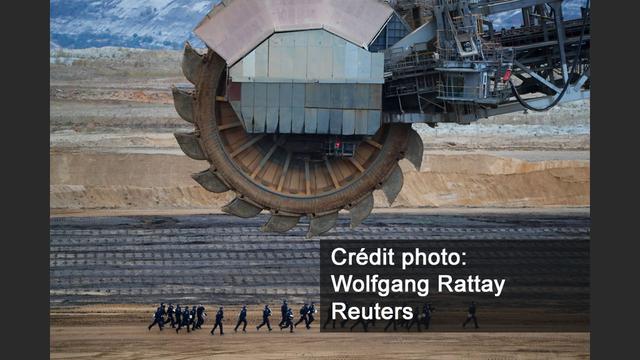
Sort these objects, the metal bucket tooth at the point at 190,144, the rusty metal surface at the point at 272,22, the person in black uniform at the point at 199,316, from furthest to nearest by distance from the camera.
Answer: the person in black uniform at the point at 199,316 < the metal bucket tooth at the point at 190,144 < the rusty metal surface at the point at 272,22

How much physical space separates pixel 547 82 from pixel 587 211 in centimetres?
2800

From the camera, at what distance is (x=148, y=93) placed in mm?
88500

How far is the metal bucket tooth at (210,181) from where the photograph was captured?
48.8 metres

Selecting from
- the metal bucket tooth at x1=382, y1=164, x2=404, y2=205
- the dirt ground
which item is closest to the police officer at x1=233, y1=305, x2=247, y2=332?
the dirt ground

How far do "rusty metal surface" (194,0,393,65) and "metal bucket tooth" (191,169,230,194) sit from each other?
142 inches

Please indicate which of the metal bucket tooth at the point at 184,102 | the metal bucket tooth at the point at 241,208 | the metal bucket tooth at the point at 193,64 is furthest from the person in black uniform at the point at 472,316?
the metal bucket tooth at the point at 193,64

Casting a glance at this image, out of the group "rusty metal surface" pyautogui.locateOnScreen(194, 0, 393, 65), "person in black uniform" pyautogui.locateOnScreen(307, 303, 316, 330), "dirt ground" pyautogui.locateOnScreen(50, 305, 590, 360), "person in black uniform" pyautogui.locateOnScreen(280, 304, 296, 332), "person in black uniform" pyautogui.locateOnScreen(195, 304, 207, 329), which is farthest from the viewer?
"person in black uniform" pyautogui.locateOnScreen(307, 303, 316, 330)

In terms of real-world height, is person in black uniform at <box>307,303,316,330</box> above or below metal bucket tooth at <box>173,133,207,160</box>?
below

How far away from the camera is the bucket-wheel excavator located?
4678cm

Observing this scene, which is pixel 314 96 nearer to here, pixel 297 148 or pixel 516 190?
pixel 297 148

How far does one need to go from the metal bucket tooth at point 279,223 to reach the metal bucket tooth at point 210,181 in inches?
59.6

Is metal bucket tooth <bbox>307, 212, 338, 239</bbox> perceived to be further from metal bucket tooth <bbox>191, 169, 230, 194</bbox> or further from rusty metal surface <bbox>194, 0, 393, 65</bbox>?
rusty metal surface <bbox>194, 0, 393, 65</bbox>
